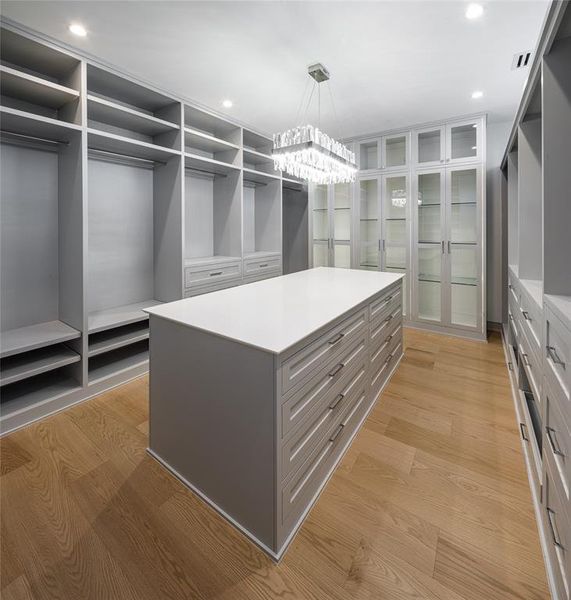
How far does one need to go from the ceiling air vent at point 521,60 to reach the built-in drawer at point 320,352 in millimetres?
2343

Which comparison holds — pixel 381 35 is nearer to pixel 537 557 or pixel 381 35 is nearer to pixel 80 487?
pixel 537 557

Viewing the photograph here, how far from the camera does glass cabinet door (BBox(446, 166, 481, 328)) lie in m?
3.78

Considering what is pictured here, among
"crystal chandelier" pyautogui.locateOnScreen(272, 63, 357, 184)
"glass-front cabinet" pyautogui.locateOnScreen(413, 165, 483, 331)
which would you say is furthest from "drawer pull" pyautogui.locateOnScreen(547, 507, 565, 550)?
"glass-front cabinet" pyautogui.locateOnScreen(413, 165, 483, 331)

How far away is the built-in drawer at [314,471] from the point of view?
1344mm

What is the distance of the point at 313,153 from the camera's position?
2.27 metres

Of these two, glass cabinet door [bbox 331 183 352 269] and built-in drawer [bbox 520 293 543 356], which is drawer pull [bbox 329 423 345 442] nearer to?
built-in drawer [bbox 520 293 543 356]

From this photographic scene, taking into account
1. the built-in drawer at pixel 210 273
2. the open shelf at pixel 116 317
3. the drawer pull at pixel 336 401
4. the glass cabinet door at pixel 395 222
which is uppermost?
the glass cabinet door at pixel 395 222

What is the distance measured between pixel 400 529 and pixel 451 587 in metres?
0.26

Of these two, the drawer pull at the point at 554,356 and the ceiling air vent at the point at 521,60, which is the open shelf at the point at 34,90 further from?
the ceiling air vent at the point at 521,60

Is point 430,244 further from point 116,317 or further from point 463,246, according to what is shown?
point 116,317

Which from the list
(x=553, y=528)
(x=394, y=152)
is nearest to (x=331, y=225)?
(x=394, y=152)

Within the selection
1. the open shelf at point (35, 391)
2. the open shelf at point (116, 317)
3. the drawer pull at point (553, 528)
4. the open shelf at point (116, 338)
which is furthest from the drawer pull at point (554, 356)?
the open shelf at point (35, 391)

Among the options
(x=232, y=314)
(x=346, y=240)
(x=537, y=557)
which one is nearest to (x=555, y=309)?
(x=537, y=557)

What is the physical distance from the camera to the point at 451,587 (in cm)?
117
